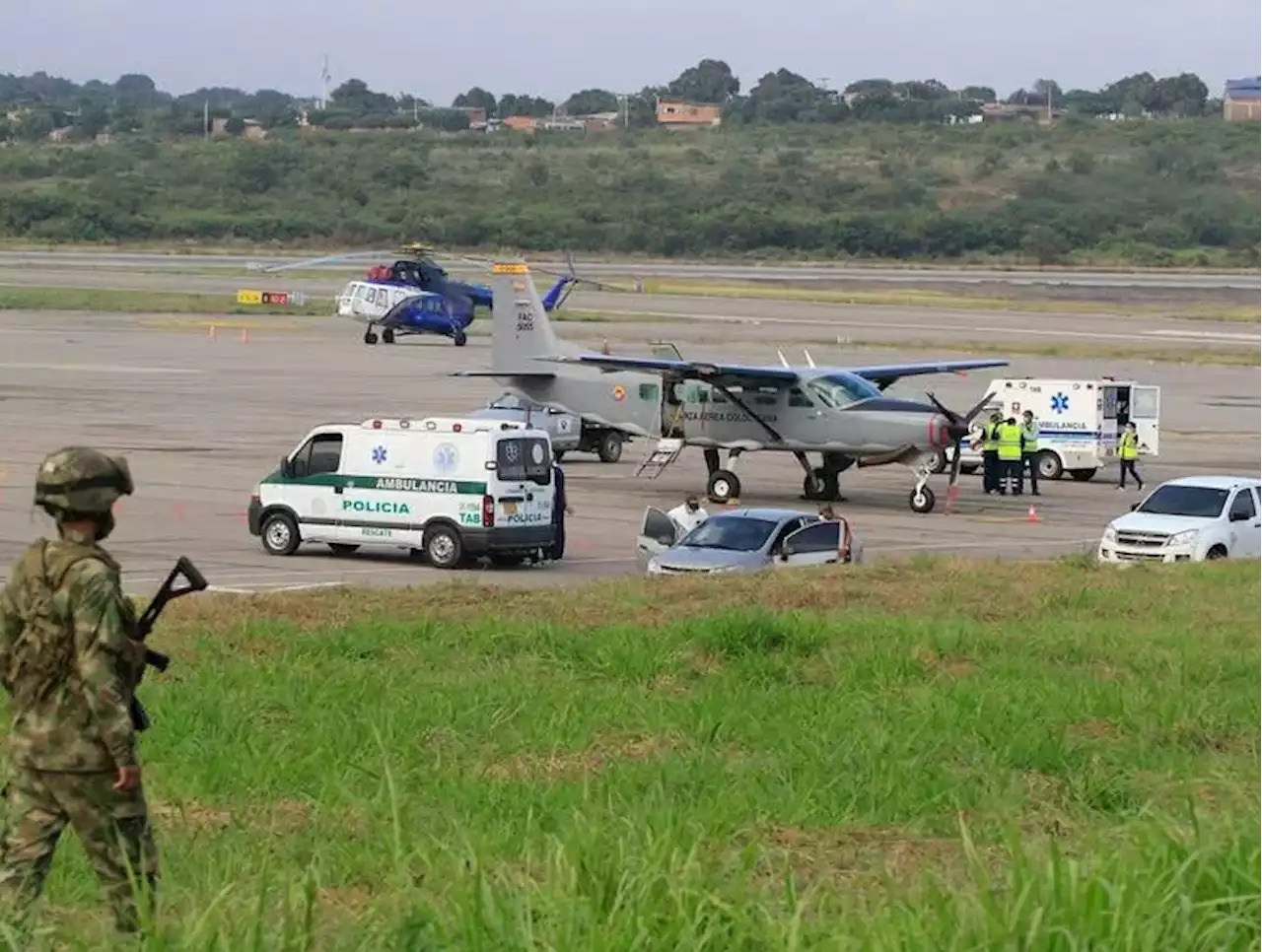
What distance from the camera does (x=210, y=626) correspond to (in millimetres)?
17719

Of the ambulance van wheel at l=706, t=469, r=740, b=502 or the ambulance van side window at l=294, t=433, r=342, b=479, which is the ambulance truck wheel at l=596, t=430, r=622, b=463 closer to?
the ambulance van wheel at l=706, t=469, r=740, b=502

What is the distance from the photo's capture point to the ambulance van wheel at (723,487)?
39.3m

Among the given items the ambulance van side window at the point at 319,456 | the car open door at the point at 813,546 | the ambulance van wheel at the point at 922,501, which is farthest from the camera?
the ambulance van wheel at the point at 922,501

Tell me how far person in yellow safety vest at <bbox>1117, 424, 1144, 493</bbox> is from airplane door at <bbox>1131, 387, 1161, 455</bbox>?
0.77 m

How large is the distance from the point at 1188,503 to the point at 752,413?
10656 millimetres

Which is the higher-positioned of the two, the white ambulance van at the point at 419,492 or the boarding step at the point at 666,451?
the white ambulance van at the point at 419,492

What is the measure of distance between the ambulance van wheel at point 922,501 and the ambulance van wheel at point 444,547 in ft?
37.1

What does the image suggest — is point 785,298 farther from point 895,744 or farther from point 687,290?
point 895,744

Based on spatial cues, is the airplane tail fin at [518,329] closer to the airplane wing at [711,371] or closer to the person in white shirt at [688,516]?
the airplane wing at [711,371]

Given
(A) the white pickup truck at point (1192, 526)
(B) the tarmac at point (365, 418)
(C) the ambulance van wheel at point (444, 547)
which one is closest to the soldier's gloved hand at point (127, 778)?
(B) the tarmac at point (365, 418)

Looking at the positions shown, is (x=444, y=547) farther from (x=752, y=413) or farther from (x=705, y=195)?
(x=705, y=195)

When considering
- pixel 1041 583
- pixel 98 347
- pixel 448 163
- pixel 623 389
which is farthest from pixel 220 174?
pixel 1041 583

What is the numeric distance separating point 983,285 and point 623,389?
73787mm

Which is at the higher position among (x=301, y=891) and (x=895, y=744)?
(x=301, y=891)
